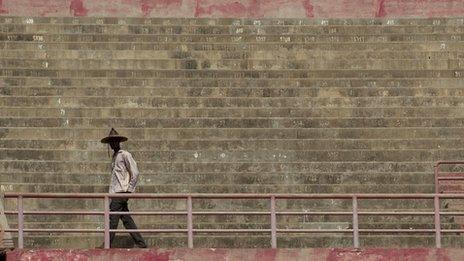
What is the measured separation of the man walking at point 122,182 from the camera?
2028cm

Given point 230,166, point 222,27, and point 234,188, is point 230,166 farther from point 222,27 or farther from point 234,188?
point 222,27

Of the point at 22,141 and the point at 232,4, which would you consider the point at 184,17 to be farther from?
the point at 22,141

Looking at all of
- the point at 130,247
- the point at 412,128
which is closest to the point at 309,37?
the point at 412,128

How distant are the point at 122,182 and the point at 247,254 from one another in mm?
1882

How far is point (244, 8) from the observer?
30672mm

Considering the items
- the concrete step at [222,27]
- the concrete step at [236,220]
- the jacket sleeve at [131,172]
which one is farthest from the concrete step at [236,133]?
the jacket sleeve at [131,172]

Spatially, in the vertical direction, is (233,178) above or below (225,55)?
below

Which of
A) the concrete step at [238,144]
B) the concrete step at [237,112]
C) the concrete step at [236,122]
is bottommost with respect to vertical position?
the concrete step at [238,144]

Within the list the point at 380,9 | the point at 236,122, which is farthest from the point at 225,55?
the point at 380,9

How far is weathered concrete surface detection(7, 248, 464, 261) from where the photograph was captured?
19.8m

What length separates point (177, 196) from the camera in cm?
1983

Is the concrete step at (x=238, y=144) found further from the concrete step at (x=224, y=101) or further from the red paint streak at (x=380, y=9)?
the red paint streak at (x=380, y=9)

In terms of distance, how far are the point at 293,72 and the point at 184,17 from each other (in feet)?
11.7

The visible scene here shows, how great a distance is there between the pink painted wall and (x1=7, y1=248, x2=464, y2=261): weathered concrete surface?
431 inches
